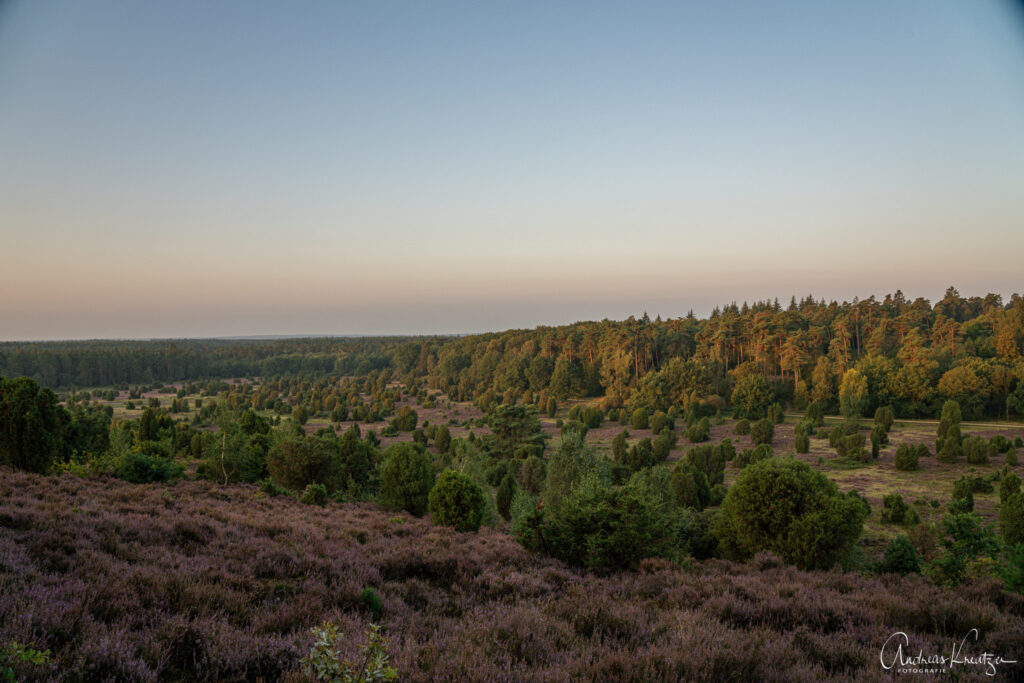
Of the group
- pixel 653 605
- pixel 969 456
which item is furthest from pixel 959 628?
pixel 969 456

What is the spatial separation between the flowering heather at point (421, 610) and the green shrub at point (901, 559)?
3.31 metres

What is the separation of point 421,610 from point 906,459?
1913 inches

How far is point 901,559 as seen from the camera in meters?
14.0

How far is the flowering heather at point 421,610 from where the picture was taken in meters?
4.41

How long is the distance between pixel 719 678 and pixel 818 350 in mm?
101376

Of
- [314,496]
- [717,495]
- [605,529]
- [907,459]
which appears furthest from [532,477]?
[907,459]

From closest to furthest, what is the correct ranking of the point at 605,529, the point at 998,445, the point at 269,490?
1. the point at 605,529
2. the point at 269,490
3. the point at 998,445

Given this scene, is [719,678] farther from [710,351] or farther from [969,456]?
[710,351]

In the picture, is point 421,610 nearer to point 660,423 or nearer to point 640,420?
point 660,423

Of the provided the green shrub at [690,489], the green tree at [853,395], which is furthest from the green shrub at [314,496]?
the green tree at [853,395]

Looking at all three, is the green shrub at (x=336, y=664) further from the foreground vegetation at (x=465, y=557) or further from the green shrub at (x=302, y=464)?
the green shrub at (x=302, y=464)

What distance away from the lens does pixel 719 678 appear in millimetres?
4605

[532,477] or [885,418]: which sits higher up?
[885,418]

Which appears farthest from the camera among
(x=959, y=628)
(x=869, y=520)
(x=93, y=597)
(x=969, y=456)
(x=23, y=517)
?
(x=969, y=456)
